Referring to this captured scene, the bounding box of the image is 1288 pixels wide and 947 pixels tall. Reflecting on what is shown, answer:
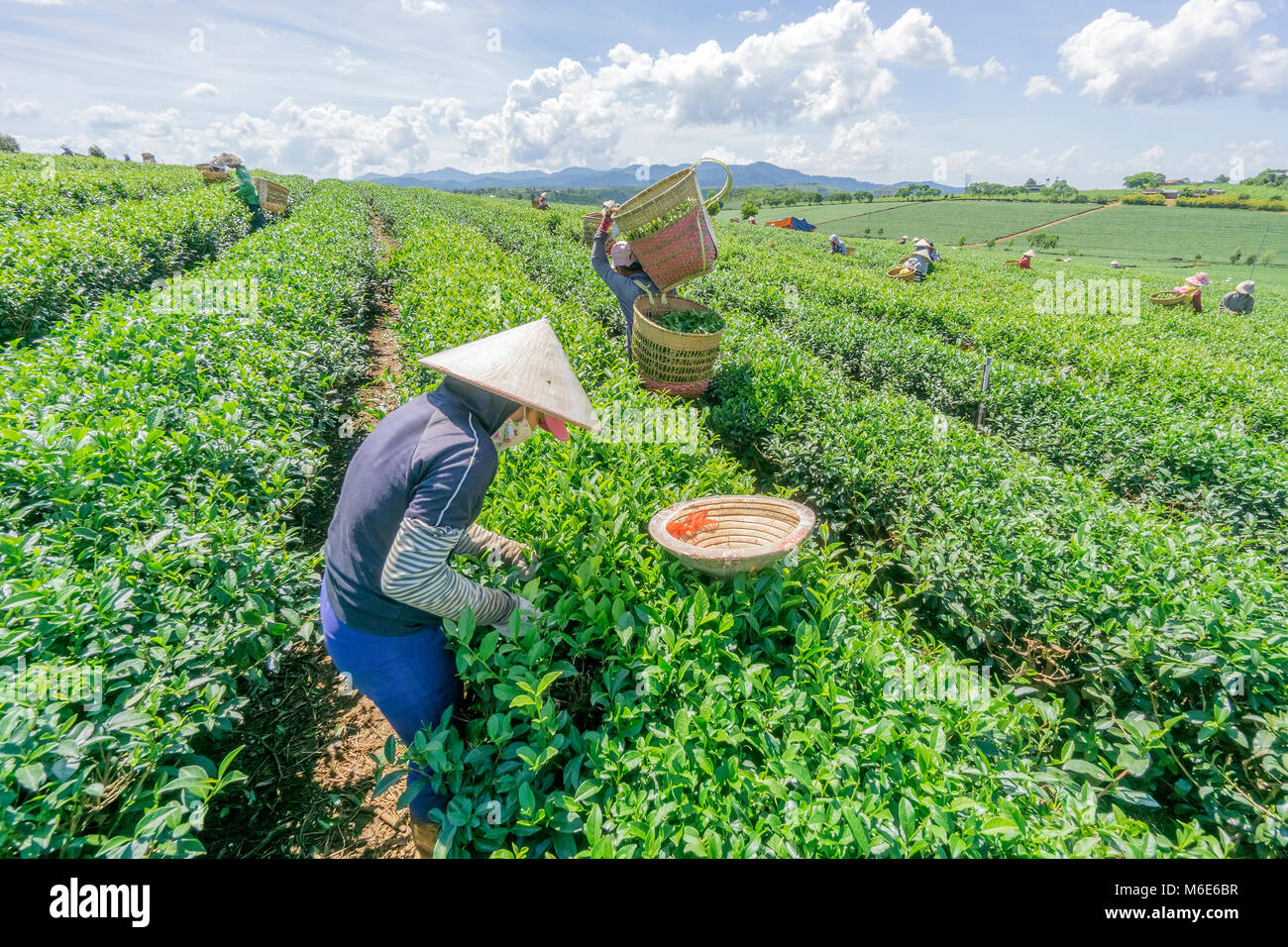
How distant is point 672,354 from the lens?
514 centimetres

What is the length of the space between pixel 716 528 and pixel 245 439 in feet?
8.90

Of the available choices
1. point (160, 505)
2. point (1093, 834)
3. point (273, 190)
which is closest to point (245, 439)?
point (160, 505)

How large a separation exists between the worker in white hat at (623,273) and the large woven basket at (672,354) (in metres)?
0.48

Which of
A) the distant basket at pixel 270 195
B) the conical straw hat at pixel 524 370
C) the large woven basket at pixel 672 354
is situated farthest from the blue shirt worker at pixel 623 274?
the distant basket at pixel 270 195

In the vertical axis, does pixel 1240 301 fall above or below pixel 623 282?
above

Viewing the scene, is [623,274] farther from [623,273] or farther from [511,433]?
[511,433]

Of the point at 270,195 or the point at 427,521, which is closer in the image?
the point at 427,521

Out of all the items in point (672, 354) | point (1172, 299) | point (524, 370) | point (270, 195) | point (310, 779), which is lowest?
point (310, 779)

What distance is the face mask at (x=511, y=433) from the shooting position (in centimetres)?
210

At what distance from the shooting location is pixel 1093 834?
5.12ft

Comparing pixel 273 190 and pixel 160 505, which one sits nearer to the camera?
pixel 160 505

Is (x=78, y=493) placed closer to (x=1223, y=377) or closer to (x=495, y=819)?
(x=495, y=819)

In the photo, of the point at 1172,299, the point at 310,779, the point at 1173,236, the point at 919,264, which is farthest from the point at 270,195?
the point at 1173,236

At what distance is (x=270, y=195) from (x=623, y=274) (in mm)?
17455
